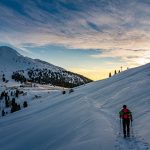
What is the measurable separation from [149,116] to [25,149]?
13.0 metres

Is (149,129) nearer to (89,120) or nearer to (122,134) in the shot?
(122,134)

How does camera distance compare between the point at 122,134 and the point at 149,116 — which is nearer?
the point at 122,134

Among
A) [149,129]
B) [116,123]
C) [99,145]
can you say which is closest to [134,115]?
[116,123]

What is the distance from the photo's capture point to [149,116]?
100 ft

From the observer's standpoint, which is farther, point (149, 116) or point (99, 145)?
point (149, 116)

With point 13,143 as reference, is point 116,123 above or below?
above

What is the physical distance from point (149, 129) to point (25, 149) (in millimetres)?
11901

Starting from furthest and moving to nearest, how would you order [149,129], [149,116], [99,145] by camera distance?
1. [149,116]
2. [149,129]
3. [99,145]

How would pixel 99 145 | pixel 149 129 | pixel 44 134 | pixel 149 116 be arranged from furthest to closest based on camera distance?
pixel 44 134, pixel 149 116, pixel 149 129, pixel 99 145

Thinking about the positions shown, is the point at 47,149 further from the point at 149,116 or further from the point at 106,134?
the point at 149,116

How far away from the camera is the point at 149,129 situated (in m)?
25.3

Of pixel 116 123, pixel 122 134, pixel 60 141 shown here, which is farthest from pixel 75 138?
pixel 116 123

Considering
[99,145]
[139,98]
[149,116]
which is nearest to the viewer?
[99,145]

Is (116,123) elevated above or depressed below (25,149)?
above
